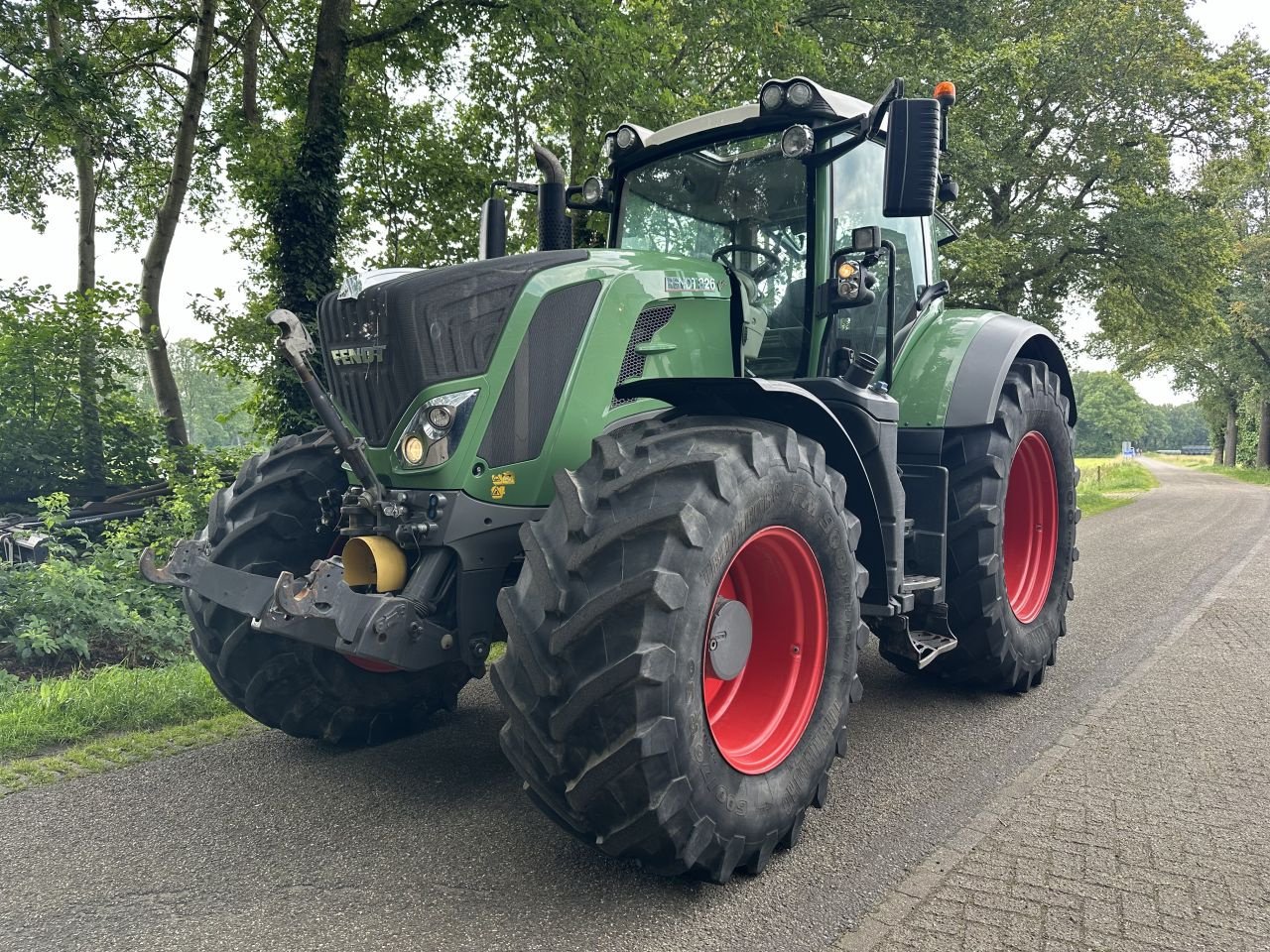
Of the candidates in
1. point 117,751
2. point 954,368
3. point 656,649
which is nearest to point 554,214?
point 954,368

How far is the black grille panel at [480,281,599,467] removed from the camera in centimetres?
298

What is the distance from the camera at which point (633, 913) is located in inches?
97.7

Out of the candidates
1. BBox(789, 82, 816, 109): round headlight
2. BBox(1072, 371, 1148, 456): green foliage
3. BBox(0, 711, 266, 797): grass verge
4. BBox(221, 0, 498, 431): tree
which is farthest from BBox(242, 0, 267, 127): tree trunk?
BBox(1072, 371, 1148, 456): green foliage

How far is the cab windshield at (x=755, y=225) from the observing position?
3994 mm

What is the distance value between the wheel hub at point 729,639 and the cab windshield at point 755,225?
4.62 ft

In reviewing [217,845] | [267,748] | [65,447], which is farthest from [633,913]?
[65,447]

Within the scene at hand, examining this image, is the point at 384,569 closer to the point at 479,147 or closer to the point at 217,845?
the point at 217,845

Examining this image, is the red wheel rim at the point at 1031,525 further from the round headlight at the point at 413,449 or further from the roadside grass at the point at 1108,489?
the roadside grass at the point at 1108,489

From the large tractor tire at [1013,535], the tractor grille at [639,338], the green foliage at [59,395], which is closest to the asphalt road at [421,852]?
the large tractor tire at [1013,535]

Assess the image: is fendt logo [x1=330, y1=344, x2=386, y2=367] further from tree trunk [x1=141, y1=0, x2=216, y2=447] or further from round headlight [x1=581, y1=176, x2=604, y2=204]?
tree trunk [x1=141, y1=0, x2=216, y2=447]

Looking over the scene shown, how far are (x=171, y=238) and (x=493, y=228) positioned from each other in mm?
10892

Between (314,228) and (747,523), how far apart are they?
10085 millimetres

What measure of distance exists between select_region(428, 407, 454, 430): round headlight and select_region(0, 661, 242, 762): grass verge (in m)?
2.41

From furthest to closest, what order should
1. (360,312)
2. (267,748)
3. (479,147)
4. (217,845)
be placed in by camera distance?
(479,147)
(267,748)
(360,312)
(217,845)
